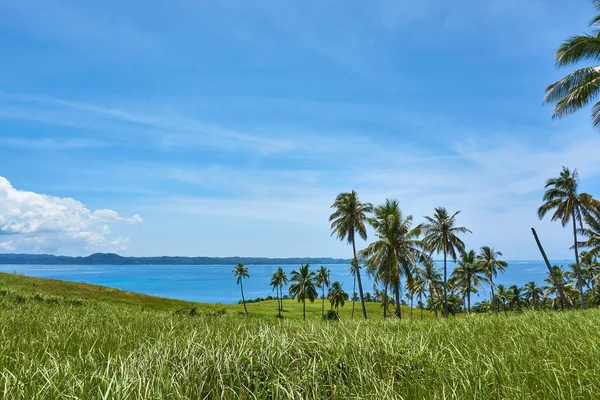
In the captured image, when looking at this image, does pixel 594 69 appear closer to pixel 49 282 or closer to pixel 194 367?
pixel 194 367

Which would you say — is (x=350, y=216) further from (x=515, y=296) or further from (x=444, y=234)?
(x=515, y=296)

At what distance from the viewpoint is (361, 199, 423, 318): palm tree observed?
32.0m

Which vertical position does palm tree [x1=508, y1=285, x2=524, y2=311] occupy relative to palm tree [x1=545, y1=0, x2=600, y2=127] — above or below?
below

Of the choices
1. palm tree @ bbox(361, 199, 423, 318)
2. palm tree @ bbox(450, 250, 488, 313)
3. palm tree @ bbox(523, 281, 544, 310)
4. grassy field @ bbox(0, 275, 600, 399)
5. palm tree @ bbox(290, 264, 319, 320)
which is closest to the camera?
grassy field @ bbox(0, 275, 600, 399)

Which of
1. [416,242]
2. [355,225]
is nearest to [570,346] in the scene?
[416,242]

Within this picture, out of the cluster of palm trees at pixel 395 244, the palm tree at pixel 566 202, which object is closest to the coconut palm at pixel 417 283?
the cluster of palm trees at pixel 395 244

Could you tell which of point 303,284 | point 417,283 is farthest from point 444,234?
point 303,284

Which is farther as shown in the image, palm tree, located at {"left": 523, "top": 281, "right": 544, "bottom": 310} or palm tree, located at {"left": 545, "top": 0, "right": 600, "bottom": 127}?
palm tree, located at {"left": 523, "top": 281, "right": 544, "bottom": 310}

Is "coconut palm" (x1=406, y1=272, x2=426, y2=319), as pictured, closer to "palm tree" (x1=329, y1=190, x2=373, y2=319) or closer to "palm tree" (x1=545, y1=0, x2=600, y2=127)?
"palm tree" (x1=329, y1=190, x2=373, y2=319)

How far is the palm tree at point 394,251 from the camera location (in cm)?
Result: 3200

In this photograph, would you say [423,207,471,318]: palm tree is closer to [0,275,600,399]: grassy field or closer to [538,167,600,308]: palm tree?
[538,167,600,308]: palm tree

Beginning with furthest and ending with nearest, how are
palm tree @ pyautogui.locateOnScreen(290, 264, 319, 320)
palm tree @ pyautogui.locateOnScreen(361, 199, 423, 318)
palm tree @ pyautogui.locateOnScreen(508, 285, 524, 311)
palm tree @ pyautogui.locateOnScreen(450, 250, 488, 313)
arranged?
palm tree @ pyautogui.locateOnScreen(508, 285, 524, 311) < palm tree @ pyautogui.locateOnScreen(290, 264, 319, 320) < palm tree @ pyautogui.locateOnScreen(450, 250, 488, 313) < palm tree @ pyautogui.locateOnScreen(361, 199, 423, 318)

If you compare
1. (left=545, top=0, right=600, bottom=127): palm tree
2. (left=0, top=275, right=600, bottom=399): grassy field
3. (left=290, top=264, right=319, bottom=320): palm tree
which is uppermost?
(left=545, top=0, right=600, bottom=127): palm tree

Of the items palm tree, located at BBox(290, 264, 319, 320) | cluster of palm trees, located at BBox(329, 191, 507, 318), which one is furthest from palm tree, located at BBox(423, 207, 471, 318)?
palm tree, located at BBox(290, 264, 319, 320)
